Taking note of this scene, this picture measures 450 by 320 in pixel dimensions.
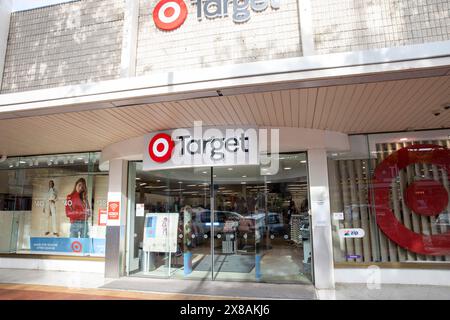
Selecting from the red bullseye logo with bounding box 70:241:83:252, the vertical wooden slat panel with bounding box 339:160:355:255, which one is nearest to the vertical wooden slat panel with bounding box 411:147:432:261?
the vertical wooden slat panel with bounding box 339:160:355:255

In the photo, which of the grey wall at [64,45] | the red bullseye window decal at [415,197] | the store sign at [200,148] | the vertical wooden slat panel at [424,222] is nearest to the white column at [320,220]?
the red bullseye window decal at [415,197]

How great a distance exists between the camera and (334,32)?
416cm

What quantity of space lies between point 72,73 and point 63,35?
755 mm

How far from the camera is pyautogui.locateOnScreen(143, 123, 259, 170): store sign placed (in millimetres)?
5777

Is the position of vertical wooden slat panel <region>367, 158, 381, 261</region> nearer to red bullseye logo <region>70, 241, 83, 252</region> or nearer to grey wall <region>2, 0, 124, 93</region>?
grey wall <region>2, 0, 124, 93</region>

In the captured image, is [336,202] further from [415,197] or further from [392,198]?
[415,197]

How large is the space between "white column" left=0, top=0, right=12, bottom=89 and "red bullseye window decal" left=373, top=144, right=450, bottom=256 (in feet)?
24.2

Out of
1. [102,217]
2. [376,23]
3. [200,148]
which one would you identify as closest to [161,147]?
[200,148]

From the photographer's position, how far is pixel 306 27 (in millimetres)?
4195

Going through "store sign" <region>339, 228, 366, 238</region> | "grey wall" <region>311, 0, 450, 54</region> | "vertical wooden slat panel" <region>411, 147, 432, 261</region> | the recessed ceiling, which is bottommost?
"store sign" <region>339, 228, 366, 238</region>

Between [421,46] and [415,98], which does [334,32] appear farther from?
[415,98]

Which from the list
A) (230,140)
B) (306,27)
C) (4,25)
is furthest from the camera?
(230,140)

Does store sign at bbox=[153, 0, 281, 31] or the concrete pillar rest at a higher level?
store sign at bbox=[153, 0, 281, 31]

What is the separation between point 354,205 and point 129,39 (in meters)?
5.33
